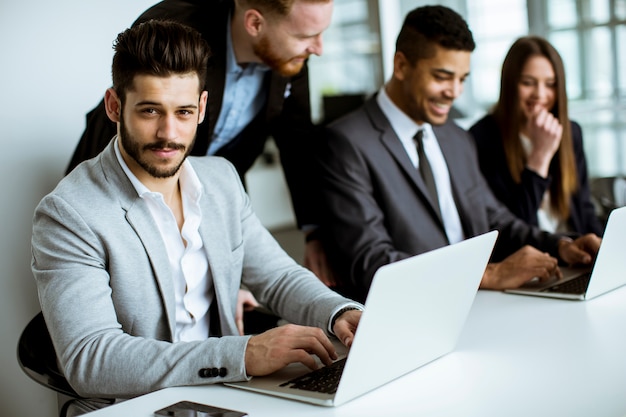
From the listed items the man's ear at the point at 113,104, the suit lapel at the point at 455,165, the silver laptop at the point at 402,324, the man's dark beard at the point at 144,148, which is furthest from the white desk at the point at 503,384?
the suit lapel at the point at 455,165

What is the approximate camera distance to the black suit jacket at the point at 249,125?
215cm

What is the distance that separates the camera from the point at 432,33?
2.49m

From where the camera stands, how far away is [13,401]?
2.28m

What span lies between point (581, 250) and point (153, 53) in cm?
133

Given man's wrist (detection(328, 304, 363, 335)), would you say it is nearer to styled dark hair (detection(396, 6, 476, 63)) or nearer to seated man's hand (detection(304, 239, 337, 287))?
seated man's hand (detection(304, 239, 337, 287))

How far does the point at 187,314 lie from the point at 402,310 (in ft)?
2.09

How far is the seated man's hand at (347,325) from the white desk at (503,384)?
19 cm

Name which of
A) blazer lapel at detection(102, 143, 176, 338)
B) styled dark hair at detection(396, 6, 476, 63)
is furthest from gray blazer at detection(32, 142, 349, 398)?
styled dark hair at detection(396, 6, 476, 63)

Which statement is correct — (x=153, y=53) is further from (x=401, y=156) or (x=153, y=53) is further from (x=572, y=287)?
(x=572, y=287)

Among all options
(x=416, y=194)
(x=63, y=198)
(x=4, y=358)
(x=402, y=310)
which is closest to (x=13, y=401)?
(x=4, y=358)

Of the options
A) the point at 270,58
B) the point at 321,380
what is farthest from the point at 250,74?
the point at 321,380

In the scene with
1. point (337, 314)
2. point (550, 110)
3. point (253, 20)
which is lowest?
point (337, 314)

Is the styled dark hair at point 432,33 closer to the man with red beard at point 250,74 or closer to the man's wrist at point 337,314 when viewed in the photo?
the man with red beard at point 250,74

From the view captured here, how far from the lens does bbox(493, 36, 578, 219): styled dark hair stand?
9.68 feet
